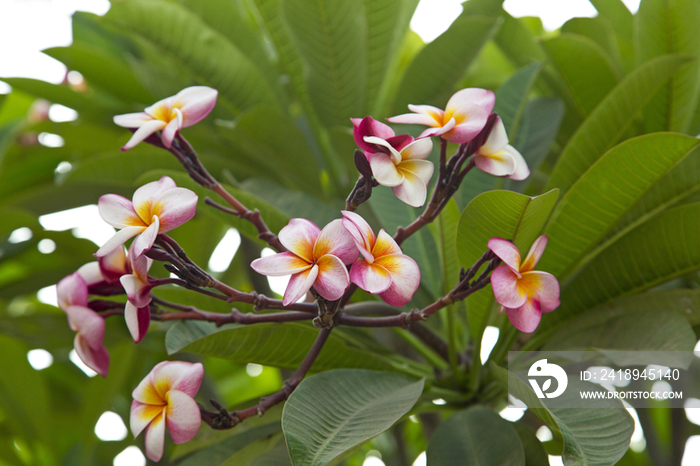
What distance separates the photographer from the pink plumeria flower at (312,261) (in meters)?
0.42

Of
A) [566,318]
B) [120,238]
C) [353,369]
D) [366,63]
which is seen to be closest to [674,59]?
[566,318]

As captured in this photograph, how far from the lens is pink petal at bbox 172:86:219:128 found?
0.60m

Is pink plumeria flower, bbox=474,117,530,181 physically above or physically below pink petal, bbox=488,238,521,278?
above

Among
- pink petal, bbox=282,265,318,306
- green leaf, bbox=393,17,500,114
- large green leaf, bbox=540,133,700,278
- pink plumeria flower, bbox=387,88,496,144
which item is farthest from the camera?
green leaf, bbox=393,17,500,114

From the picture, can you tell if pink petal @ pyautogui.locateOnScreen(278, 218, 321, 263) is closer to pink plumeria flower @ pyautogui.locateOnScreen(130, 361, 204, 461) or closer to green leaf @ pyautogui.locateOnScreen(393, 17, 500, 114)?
pink plumeria flower @ pyautogui.locateOnScreen(130, 361, 204, 461)

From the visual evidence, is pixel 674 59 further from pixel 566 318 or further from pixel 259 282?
pixel 259 282

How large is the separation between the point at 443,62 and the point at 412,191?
24.6 inches

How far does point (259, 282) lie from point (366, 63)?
0.54 metres

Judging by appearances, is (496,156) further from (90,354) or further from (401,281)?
(90,354)

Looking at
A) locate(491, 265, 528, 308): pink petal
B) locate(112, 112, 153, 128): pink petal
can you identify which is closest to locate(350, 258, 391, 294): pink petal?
locate(491, 265, 528, 308): pink petal

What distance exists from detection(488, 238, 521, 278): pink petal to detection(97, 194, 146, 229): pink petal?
32 centimetres

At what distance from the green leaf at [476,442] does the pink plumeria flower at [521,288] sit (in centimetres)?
21

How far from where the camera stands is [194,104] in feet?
1.99

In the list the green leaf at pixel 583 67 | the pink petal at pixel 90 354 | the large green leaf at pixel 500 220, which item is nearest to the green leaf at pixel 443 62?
the green leaf at pixel 583 67
